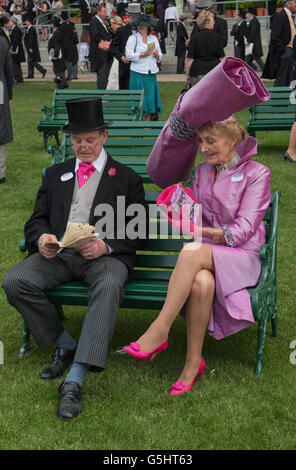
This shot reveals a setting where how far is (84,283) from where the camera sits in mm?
4734

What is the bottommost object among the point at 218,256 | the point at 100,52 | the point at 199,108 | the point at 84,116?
the point at 100,52

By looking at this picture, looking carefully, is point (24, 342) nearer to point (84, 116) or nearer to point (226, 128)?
point (84, 116)

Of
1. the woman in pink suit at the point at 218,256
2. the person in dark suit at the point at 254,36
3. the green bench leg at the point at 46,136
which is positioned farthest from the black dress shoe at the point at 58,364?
the person in dark suit at the point at 254,36

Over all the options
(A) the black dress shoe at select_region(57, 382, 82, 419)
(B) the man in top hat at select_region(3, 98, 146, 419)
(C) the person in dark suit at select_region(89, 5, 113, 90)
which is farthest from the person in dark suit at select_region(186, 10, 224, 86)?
(A) the black dress shoe at select_region(57, 382, 82, 419)

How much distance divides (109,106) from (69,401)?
7021 millimetres

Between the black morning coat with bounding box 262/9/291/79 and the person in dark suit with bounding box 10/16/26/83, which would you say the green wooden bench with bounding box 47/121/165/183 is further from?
the person in dark suit with bounding box 10/16/26/83

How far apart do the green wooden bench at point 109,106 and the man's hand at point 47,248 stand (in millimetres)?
5127

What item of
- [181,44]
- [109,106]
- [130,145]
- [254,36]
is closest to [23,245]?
[130,145]

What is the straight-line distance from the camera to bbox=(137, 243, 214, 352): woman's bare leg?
169 inches

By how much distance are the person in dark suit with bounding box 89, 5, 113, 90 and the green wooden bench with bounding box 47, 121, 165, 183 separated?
20.4 ft

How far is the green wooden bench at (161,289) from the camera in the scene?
4492 mm

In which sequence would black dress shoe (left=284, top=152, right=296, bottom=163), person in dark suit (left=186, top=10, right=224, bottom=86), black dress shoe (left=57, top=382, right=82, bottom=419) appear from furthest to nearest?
person in dark suit (left=186, top=10, right=224, bottom=86) → black dress shoe (left=284, top=152, right=296, bottom=163) → black dress shoe (left=57, top=382, right=82, bottom=419)

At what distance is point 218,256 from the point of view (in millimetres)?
4406

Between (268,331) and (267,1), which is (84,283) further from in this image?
(267,1)
